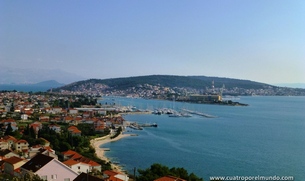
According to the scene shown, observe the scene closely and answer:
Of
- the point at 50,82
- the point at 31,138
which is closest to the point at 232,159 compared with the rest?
the point at 31,138

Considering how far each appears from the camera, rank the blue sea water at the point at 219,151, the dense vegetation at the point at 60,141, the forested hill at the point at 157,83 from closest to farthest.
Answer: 1. the blue sea water at the point at 219,151
2. the dense vegetation at the point at 60,141
3. the forested hill at the point at 157,83

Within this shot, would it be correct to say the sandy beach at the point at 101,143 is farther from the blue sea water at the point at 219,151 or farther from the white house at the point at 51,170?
the white house at the point at 51,170

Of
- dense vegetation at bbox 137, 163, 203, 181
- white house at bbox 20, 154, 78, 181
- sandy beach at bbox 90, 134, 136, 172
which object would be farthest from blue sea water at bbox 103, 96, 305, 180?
white house at bbox 20, 154, 78, 181

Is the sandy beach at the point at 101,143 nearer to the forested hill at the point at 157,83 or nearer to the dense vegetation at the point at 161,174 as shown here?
the dense vegetation at the point at 161,174

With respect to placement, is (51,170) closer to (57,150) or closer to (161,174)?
(161,174)

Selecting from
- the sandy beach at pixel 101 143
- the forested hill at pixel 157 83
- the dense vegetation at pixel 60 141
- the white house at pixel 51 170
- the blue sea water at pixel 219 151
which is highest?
the forested hill at pixel 157 83

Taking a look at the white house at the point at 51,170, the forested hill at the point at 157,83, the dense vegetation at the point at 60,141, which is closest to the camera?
the white house at the point at 51,170

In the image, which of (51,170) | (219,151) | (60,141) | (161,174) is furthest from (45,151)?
(219,151)

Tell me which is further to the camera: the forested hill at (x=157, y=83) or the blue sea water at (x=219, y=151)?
the forested hill at (x=157, y=83)

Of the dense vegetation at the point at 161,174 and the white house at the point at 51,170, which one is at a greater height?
the white house at the point at 51,170

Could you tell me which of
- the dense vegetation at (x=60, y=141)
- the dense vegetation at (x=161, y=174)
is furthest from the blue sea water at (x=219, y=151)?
the dense vegetation at (x=161, y=174)

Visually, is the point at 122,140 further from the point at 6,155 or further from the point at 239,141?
the point at 6,155
